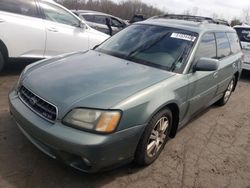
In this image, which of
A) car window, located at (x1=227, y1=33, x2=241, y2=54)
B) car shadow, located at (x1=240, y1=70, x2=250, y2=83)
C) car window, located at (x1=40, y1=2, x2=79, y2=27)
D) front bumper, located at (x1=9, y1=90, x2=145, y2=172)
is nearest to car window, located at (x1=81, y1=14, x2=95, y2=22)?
car window, located at (x1=40, y1=2, x2=79, y2=27)

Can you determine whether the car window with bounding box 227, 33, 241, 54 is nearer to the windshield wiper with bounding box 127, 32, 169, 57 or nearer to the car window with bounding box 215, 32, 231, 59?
the car window with bounding box 215, 32, 231, 59

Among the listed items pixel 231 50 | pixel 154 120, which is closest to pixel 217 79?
pixel 231 50

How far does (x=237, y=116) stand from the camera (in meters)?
5.58

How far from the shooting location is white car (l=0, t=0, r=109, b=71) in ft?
18.1

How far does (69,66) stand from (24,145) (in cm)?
106

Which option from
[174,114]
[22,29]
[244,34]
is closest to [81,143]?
[174,114]

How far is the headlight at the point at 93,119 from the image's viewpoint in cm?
264

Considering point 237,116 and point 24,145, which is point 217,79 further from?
point 24,145

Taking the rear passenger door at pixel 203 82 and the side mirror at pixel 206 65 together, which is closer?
the side mirror at pixel 206 65

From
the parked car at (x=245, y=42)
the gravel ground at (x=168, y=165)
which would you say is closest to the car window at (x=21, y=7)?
the gravel ground at (x=168, y=165)

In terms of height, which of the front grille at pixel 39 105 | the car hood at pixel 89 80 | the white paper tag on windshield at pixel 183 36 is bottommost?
the front grille at pixel 39 105

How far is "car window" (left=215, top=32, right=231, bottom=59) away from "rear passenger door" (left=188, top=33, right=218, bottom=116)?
23cm

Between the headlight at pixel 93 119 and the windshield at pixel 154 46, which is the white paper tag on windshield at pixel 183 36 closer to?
the windshield at pixel 154 46

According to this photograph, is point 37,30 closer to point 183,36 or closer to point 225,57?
point 183,36
